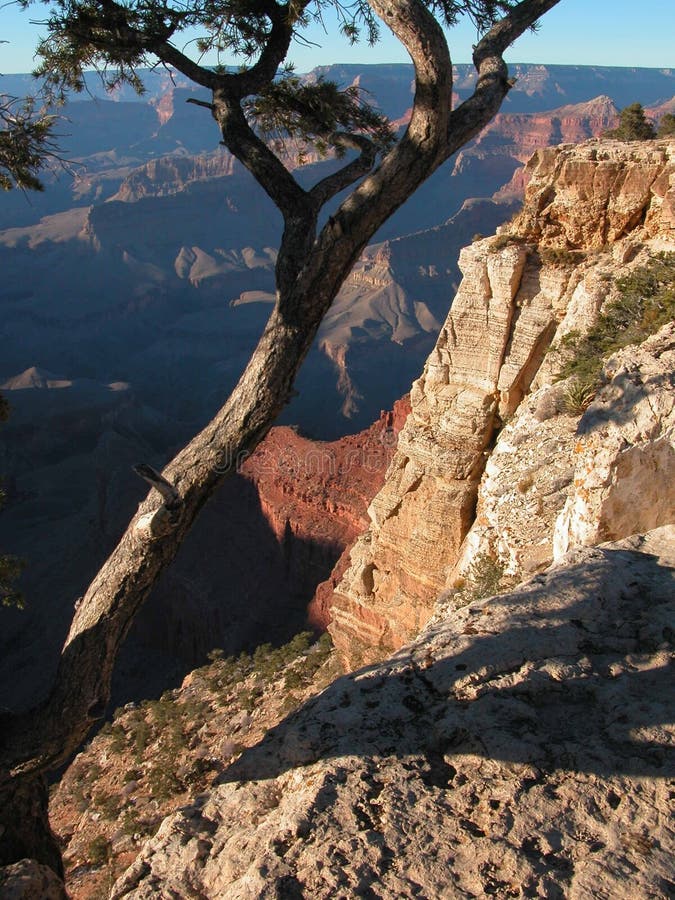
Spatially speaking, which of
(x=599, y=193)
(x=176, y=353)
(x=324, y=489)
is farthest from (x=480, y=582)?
(x=176, y=353)

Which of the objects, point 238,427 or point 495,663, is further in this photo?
point 238,427

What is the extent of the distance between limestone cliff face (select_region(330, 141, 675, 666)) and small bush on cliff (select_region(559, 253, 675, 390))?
33 centimetres

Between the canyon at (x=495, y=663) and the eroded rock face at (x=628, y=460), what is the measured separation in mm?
22

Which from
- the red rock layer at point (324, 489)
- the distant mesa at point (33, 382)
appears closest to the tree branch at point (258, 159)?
the red rock layer at point (324, 489)

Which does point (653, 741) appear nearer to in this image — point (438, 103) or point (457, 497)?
point (438, 103)

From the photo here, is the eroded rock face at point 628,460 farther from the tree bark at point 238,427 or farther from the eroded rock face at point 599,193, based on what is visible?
the eroded rock face at point 599,193

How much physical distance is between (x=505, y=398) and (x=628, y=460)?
5657 mm

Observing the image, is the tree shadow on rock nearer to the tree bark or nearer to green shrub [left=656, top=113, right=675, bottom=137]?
the tree bark

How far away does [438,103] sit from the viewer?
464 centimetres

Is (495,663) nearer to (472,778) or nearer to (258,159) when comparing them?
(472,778)

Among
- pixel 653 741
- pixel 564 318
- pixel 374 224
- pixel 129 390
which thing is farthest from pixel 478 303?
pixel 129 390

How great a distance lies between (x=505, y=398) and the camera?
38.5 feet

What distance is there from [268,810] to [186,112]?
218572mm

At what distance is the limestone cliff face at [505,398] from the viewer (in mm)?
9273
